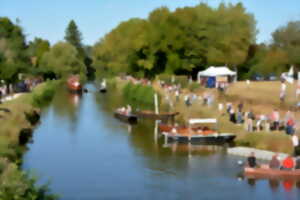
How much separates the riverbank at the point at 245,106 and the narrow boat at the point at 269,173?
406 cm

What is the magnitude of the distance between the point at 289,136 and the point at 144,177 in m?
8.48

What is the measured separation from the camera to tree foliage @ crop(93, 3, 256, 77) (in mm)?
69188

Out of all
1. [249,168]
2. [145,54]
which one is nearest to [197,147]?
[249,168]

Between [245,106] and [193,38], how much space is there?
1206 inches

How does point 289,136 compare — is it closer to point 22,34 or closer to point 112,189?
point 112,189

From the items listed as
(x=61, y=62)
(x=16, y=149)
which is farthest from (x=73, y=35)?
(x=16, y=149)

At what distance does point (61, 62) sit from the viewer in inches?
3957

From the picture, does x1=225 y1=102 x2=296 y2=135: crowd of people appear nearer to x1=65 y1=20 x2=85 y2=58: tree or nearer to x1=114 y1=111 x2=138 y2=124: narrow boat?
x1=114 y1=111 x2=138 y2=124: narrow boat

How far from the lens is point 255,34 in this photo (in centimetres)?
7425

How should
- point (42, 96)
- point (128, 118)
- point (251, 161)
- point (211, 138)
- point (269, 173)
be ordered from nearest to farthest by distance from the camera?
point (269, 173) → point (251, 161) → point (211, 138) → point (128, 118) → point (42, 96)

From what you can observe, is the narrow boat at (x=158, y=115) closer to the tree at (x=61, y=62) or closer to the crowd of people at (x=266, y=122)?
the crowd of people at (x=266, y=122)

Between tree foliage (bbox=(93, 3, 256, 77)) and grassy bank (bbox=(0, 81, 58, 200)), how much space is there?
54.9ft

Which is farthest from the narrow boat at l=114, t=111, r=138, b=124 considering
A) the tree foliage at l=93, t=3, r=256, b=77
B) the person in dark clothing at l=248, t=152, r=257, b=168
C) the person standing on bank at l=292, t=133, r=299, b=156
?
the tree foliage at l=93, t=3, r=256, b=77

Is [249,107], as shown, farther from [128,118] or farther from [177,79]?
[177,79]
